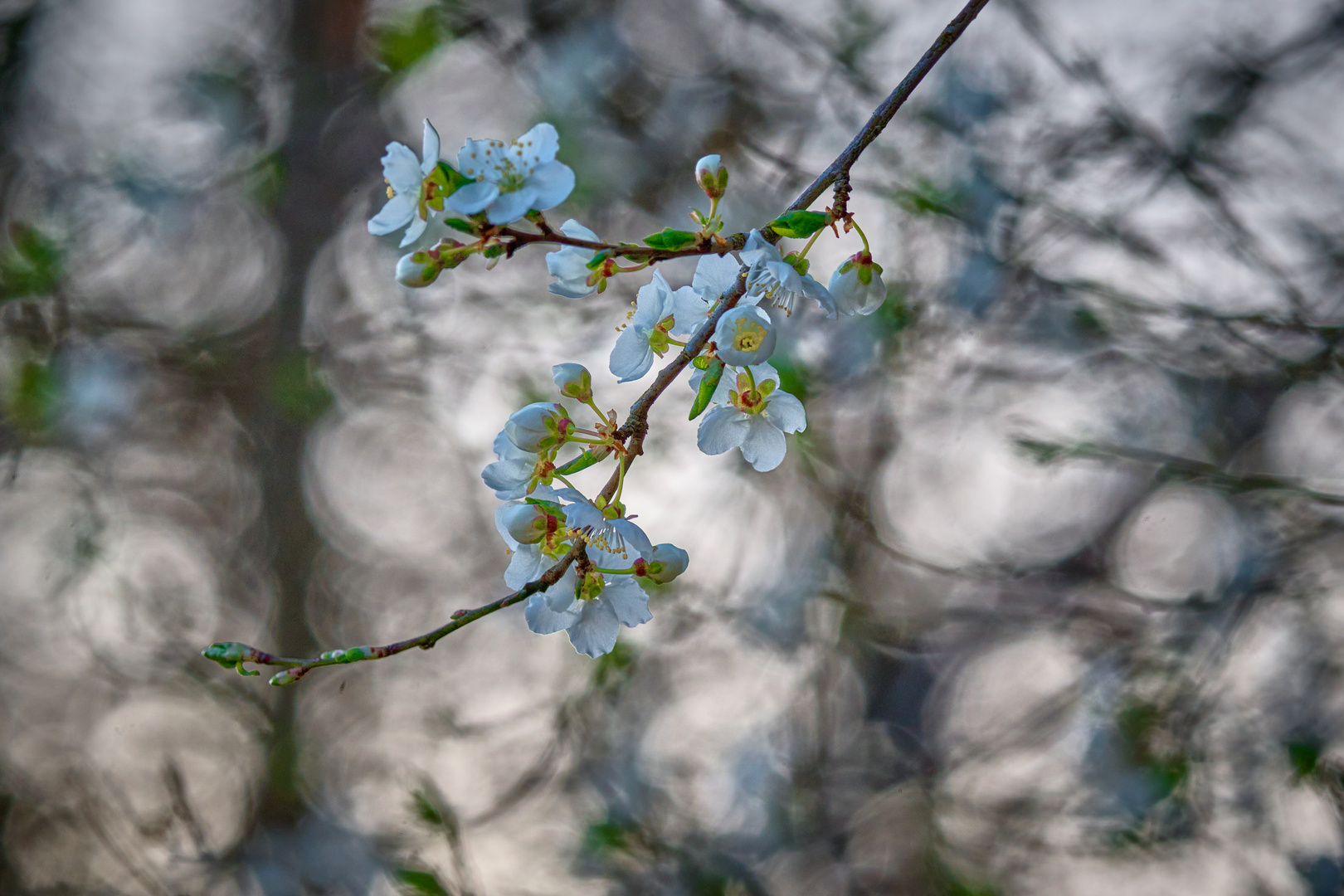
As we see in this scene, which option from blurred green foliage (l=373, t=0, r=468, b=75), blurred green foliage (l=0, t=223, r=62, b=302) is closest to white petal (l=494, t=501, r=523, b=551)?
blurred green foliage (l=373, t=0, r=468, b=75)

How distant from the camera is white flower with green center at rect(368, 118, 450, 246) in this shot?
842 millimetres

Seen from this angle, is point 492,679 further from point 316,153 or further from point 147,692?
point 316,153

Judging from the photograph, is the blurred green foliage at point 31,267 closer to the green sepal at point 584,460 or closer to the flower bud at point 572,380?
the flower bud at point 572,380

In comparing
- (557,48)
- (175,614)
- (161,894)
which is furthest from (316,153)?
(161,894)

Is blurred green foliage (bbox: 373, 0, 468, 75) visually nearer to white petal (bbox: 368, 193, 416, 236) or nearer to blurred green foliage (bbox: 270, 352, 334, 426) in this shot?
blurred green foliage (bbox: 270, 352, 334, 426)

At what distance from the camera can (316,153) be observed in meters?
4.27

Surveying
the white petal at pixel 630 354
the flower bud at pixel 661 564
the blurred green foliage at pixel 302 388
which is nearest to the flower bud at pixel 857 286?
the white petal at pixel 630 354

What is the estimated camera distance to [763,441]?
3.18 feet

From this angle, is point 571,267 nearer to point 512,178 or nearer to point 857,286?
point 512,178

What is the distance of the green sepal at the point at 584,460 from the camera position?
85 cm

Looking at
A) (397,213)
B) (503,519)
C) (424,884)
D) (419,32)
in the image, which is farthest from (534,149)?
(419,32)

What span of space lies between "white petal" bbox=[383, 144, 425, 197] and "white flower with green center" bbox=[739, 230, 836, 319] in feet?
1.11

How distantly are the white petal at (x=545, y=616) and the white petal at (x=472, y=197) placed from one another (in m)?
0.39

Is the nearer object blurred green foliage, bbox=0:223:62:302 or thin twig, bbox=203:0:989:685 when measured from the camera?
thin twig, bbox=203:0:989:685
